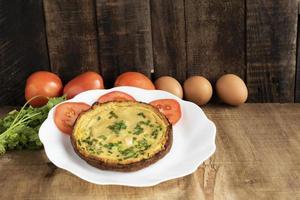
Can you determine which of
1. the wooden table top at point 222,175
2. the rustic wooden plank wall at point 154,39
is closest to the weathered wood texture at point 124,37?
the rustic wooden plank wall at point 154,39

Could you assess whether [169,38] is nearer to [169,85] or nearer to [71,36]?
[169,85]

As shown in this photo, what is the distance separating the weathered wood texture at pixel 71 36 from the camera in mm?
1621

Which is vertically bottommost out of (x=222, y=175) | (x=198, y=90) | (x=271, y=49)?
(x=222, y=175)

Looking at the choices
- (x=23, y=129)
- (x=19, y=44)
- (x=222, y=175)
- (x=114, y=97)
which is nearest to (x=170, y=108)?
(x=114, y=97)

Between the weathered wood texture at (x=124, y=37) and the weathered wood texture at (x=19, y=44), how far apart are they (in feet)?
0.62

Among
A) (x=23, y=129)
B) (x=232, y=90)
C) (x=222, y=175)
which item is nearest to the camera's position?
(x=222, y=175)

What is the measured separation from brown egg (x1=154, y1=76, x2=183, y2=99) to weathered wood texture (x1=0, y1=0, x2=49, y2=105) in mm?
367

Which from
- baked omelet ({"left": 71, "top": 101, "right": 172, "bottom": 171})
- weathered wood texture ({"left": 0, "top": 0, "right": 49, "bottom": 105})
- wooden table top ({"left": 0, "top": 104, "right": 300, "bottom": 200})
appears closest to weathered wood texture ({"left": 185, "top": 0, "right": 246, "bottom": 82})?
wooden table top ({"left": 0, "top": 104, "right": 300, "bottom": 200})

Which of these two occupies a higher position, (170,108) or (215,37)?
(215,37)

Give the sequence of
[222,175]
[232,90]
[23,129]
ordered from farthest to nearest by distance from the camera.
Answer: [232,90] → [23,129] → [222,175]

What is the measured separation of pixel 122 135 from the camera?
1.29m

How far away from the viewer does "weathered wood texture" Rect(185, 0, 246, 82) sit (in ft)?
5.32

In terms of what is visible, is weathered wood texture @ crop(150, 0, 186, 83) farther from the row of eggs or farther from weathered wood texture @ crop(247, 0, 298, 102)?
weathered wood texture @ crop(247, 0, 298, 102)

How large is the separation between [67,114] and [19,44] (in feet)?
1.24
